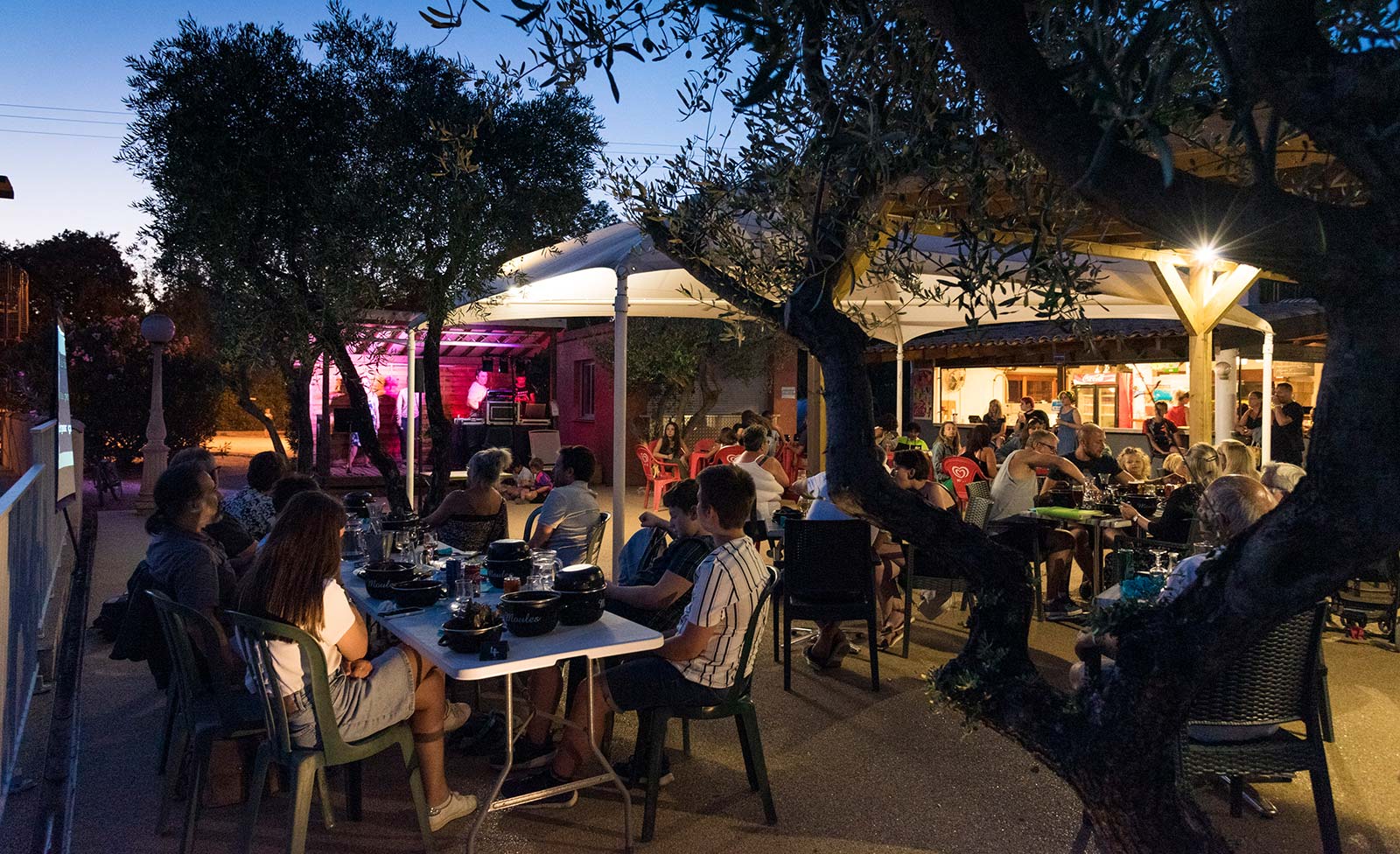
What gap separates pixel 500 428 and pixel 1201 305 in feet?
39.2

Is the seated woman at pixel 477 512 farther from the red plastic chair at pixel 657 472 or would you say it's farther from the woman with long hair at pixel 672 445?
the woman with long hair at pixel 672 445

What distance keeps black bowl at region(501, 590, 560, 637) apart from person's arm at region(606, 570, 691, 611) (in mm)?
646

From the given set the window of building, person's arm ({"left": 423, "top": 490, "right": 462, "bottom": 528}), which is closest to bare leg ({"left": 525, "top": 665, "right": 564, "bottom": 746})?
person's arm ({"left": 423, "top": 490, "right": 462, "bottom": 528})

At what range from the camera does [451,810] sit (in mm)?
3674

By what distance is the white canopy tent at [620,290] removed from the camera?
21.7 feet

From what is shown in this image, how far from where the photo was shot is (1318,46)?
162cm

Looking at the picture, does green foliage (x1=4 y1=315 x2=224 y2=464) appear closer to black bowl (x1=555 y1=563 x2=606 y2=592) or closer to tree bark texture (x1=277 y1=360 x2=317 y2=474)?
tree bark texture (x1=277 y1=360 x2=317 y2=474)

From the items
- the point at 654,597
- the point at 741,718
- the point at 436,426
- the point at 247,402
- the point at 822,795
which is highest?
the point at 247,402

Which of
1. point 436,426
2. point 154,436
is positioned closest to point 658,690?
point 436,426

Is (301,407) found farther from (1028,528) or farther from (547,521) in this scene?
(1028,528)

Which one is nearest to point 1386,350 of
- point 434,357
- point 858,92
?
point 858,92

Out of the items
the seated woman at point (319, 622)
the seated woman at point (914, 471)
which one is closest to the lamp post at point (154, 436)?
the seated woman at point (914, 471)

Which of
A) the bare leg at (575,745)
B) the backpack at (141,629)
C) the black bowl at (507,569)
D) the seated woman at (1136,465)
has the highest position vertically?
the seated woman at (1136,465)

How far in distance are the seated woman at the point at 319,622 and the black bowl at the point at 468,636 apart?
34 centimetres
